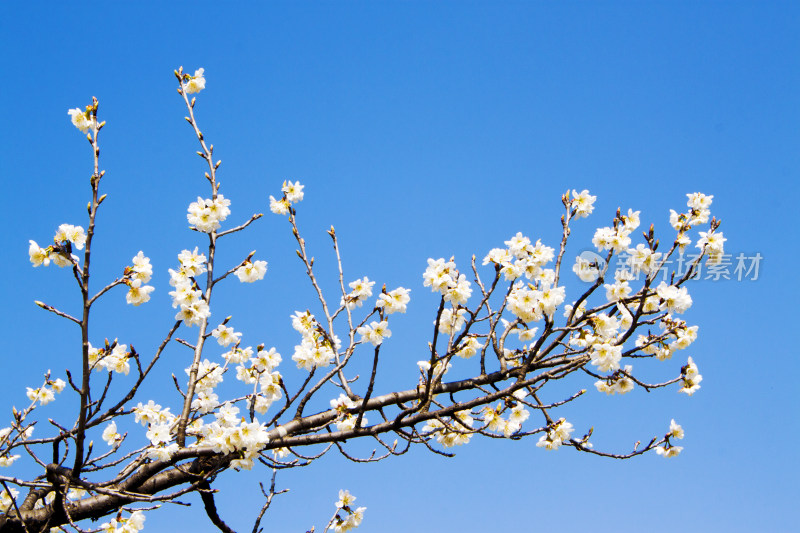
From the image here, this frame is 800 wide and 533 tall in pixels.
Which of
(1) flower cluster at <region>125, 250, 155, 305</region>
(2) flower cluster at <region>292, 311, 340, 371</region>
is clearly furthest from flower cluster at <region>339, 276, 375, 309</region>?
(1) flower cluster at <region>125, 250, 155, 305</region>

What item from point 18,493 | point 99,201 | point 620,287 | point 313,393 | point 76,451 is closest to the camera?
point 99,201

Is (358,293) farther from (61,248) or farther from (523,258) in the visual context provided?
(61,248)

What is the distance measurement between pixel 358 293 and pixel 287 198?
48.0 inches

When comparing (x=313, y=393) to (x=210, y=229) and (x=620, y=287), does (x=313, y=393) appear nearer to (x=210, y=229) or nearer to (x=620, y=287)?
(x=210, y=229)

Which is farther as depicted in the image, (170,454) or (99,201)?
(170,454)

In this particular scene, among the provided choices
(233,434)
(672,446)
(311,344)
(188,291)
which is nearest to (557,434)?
(672,446)

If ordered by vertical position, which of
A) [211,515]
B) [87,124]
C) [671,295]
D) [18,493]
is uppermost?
[87,124]

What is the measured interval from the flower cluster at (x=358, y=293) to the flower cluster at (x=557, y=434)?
1.69m

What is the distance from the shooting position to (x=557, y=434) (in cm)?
454

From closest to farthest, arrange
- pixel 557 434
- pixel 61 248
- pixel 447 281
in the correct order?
pixel 61 248, pixel 447 281, pixel 557 434

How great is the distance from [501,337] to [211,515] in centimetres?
249

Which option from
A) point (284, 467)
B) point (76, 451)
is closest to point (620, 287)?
point (284, 467)

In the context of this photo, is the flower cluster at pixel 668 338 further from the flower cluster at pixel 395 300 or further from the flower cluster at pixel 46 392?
the flower cluster at pixel 46 392

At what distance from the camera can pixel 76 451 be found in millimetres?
3652
